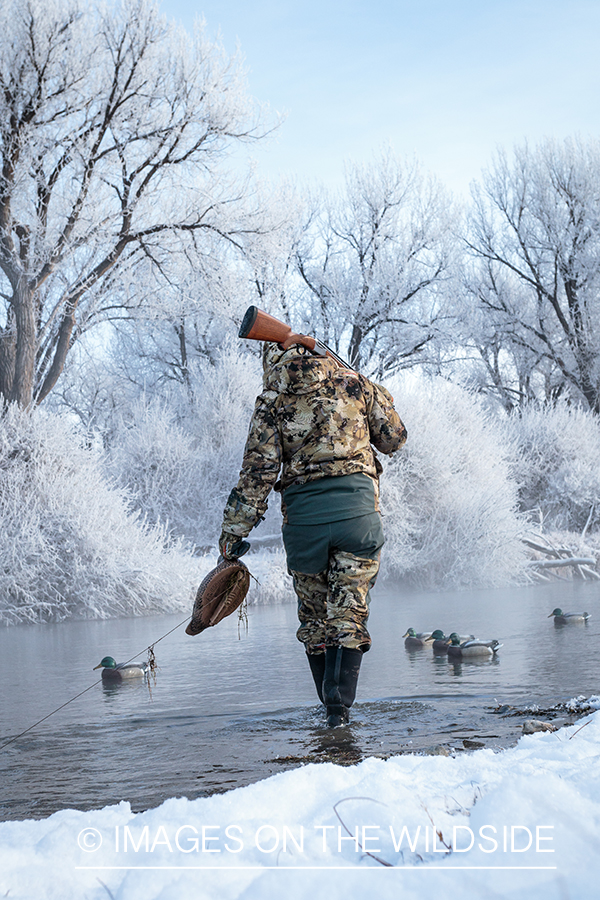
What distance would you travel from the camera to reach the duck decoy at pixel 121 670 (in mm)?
5062

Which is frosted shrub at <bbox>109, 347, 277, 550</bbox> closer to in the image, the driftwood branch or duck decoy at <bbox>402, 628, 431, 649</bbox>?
the driftwood branch

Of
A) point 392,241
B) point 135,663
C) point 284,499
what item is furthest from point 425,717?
point 392,241

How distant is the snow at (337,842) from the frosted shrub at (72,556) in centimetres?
909

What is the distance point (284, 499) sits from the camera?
11.8ft

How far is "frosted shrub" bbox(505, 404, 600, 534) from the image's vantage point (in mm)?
18234

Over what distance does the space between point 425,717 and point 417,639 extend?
105 inches

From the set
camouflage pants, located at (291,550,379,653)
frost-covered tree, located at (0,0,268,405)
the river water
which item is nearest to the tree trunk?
frost-covered tree, located at (0,0,268,405)

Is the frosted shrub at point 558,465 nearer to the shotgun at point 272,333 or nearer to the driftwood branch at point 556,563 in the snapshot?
the driftwood branch at point 556,563

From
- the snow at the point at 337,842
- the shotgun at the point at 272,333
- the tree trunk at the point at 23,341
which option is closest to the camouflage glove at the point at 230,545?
the shotgun at the point at 272,333

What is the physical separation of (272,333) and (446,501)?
1138 centimetres

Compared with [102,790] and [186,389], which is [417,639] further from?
[186,389]

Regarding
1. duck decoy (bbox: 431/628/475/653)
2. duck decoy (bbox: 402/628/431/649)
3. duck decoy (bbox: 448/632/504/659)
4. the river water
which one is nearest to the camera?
the river water

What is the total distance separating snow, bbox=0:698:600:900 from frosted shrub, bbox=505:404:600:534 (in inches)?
646

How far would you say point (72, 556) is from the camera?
10.8m
